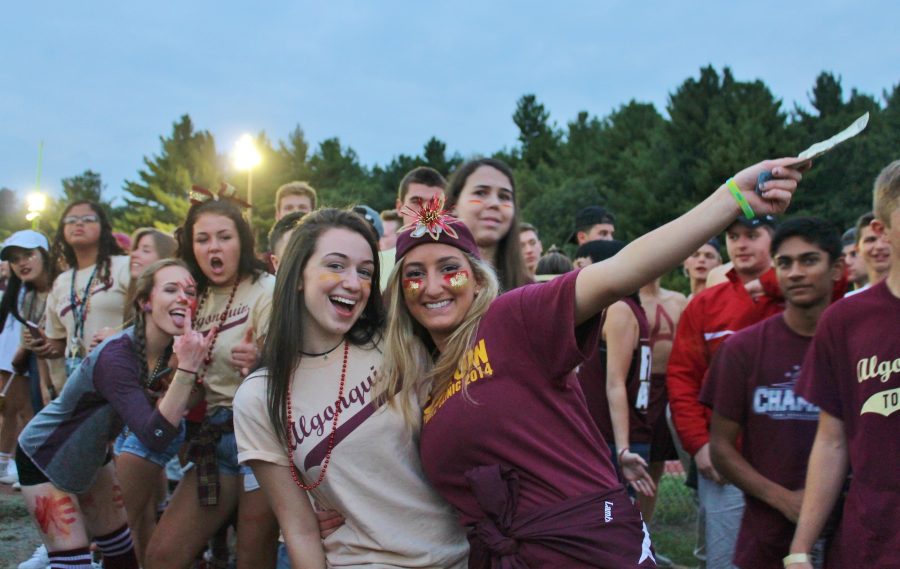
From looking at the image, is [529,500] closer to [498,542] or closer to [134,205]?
[498,542]

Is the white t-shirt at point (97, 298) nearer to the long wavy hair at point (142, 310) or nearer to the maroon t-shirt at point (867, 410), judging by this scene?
the long wavy hair at point (142, 310)

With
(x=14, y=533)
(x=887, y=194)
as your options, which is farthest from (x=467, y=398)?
(x=14, y=533)

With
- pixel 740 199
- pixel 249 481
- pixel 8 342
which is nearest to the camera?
pixel 740 199

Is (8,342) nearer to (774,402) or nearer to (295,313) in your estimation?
(295,313)

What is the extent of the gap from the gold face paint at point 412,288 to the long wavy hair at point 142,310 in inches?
74.7

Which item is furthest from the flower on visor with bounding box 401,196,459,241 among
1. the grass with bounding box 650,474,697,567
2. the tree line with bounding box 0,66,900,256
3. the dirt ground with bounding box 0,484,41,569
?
the tree line with bounding box 0,66,900,256

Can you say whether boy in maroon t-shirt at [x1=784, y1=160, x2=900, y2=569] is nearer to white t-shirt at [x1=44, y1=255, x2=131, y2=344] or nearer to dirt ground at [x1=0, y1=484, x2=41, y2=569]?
white t-shirt at [x1=44, y1=255, x2=131, y2=344]

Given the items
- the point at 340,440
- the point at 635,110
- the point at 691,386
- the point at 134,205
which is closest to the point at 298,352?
the point at 340,440

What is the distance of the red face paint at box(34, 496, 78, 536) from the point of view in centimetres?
404

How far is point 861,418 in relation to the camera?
8.86 ft

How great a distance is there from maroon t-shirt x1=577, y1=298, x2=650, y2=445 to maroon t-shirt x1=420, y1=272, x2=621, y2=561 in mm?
2580

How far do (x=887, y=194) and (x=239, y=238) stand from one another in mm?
3128

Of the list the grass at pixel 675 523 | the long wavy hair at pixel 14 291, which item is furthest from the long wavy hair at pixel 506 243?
the long wavy hair at pixel 14 291

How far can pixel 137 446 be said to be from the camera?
4.52m
